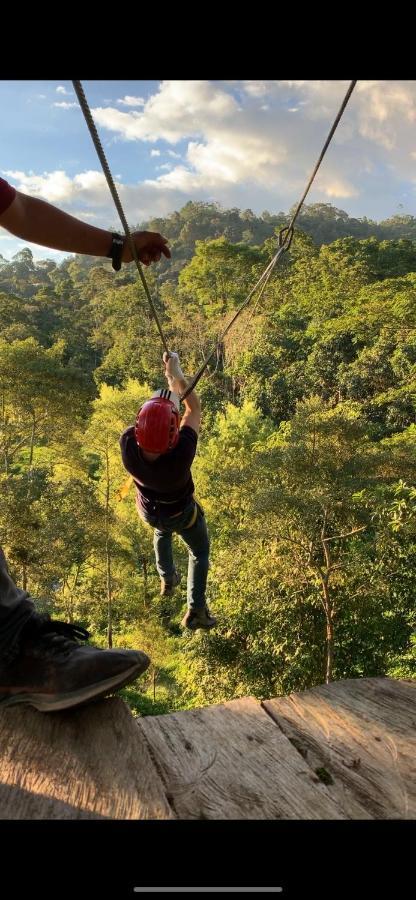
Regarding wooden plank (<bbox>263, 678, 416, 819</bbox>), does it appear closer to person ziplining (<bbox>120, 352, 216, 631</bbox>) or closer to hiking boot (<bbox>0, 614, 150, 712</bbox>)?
hiking boot (<bbox>0, 614, 150, 712</bbox>)

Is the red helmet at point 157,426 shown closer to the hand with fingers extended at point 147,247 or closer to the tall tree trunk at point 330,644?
the hand with fingers extended at point 147,247

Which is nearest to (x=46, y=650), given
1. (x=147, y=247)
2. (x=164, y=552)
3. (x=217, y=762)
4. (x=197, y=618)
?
Result: (x=217, y=762)

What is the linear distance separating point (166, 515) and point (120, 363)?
26619 mm

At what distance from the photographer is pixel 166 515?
265 cm

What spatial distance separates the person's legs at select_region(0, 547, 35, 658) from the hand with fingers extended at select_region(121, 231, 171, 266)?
994 mm

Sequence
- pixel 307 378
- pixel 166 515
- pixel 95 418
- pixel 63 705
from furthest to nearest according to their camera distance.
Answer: pixel 307 378
pixel 95 418
pixel 166 515
pixel 63 705

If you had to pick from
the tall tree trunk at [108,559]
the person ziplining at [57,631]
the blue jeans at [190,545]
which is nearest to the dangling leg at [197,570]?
the blue jeans at [190,545]

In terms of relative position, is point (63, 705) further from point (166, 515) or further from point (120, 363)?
point (120, 363)

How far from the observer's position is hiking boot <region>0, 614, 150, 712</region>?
125 centimetres

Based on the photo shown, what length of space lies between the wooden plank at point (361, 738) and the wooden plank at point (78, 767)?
40 centimetres
